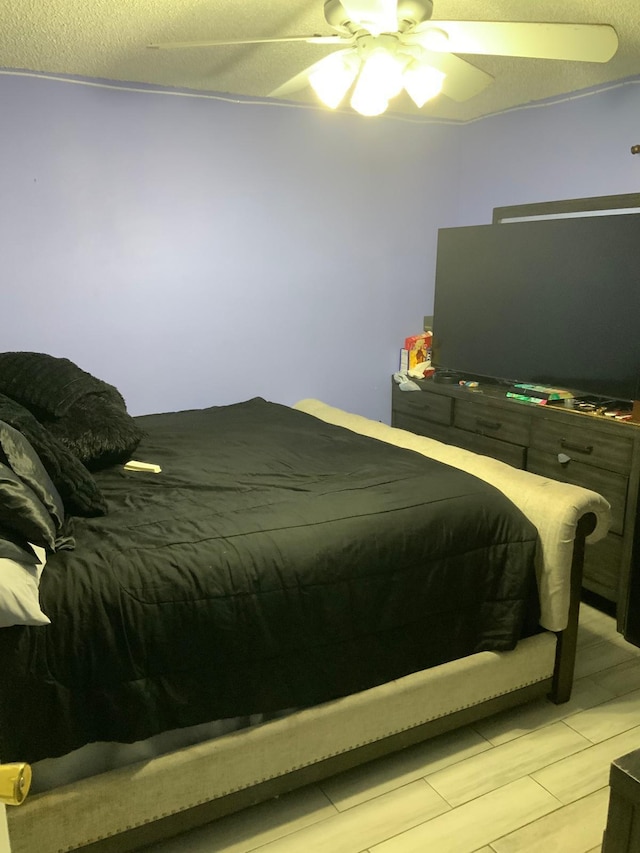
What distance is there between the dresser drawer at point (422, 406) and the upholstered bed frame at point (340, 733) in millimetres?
1044

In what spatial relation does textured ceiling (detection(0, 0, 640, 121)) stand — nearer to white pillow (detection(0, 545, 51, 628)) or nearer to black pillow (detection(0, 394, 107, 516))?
black pillow (detection(0, 394, 107, 516))

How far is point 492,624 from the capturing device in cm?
194

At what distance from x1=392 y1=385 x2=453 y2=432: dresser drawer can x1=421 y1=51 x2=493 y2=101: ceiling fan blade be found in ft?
4.90

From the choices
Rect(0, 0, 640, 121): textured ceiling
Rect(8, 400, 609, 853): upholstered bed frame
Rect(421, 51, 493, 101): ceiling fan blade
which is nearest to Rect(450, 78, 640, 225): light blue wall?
Rect(0, 0, 640, 121): textured ceiling

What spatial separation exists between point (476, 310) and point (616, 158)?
0.93 meters

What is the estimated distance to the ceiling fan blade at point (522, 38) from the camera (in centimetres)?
171

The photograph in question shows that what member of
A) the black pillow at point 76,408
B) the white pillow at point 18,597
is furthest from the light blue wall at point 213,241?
the white pillow at point 18,597

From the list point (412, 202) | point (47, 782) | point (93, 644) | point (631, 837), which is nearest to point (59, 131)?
point (412, 202)

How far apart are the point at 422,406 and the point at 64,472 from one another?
218 centimetres

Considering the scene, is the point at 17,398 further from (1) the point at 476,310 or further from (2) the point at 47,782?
(1) the point at 476,310

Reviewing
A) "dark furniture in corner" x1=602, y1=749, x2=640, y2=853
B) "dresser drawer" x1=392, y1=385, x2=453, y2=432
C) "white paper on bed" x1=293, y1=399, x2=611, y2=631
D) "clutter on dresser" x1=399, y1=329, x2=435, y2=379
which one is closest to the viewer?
"dark furniture in corner" x1=602, y1=749, x2=640, y2=853

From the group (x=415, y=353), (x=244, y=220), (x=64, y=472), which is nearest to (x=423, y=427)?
(x=415, y=353)

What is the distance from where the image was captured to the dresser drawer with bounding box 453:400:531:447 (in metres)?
2.93

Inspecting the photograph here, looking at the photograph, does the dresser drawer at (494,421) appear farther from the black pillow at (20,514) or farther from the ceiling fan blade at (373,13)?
the black pillow at (20,514)
